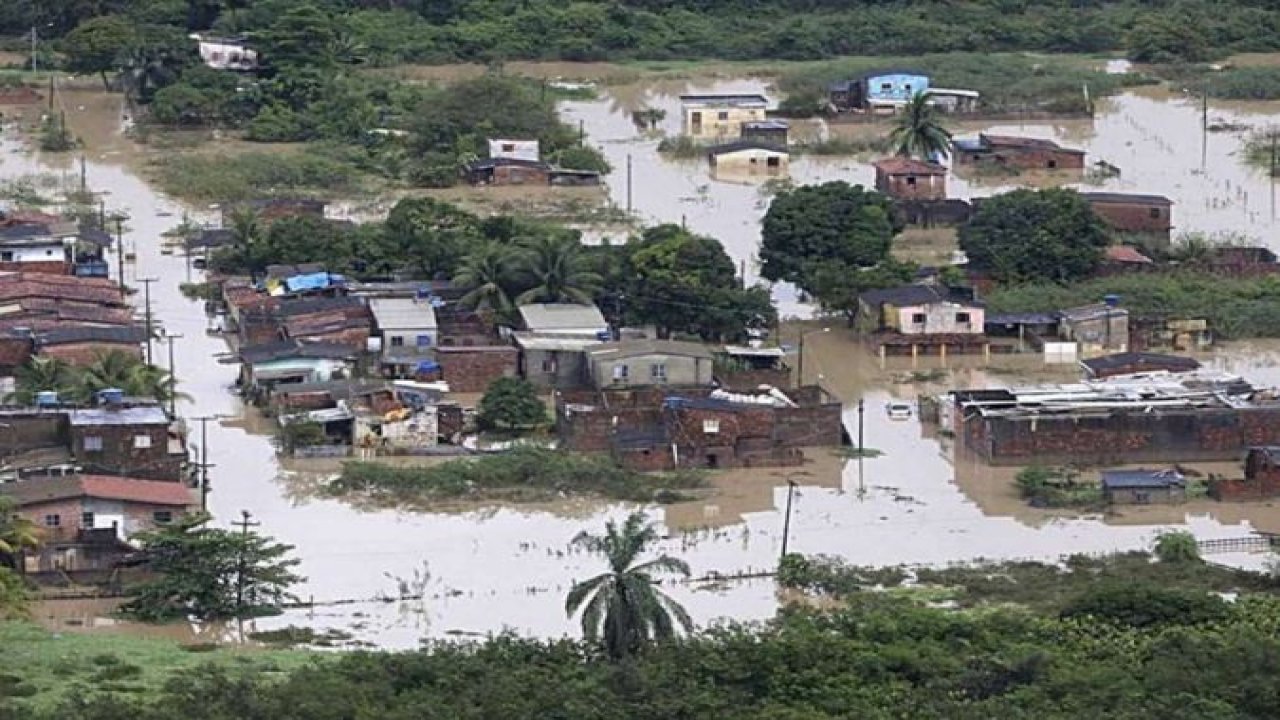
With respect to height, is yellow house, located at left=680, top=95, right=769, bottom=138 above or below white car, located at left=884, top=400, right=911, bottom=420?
above

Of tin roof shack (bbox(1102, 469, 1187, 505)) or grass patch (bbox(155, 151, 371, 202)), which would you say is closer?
tin roof shack (bbox(1102, 469, 1187, 505))

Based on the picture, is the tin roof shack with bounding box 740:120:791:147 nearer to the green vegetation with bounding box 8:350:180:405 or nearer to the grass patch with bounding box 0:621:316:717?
the green vegetation with bounding box 8:350:180:405

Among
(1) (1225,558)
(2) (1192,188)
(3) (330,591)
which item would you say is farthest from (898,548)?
(2) (1192,188)

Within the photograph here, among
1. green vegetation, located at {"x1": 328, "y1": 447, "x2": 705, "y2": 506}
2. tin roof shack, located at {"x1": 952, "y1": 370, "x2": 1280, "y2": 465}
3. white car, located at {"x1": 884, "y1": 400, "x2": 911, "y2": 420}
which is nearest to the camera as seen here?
green vegetation, located at {"x1": 328, "y1": 447, "x2": 705, "y2": 506}

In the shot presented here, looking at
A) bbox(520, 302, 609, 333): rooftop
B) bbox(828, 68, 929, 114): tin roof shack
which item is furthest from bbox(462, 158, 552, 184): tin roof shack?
bbox(520, 302, 609, 333): rooftop

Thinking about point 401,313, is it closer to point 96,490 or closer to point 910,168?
point 96,490

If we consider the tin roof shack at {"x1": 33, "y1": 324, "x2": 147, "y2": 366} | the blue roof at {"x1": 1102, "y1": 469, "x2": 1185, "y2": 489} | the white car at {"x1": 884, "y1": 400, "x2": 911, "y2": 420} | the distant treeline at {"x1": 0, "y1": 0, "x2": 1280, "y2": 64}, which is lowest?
the blue roof at {"x1": 1102, "y1": 469, "x2": 1185, "y2": 489}
